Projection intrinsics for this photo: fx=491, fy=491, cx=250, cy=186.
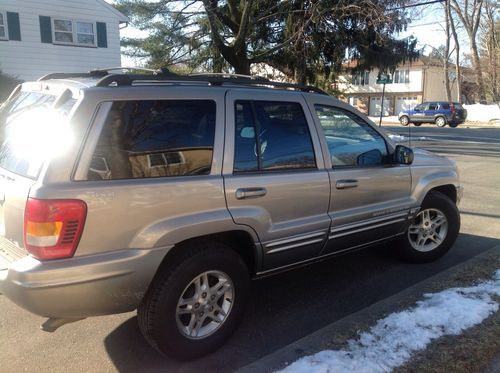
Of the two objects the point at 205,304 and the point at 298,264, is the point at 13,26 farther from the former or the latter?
the point at 205,304

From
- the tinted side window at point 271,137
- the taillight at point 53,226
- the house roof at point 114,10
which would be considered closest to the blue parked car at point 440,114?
the house roof at point 114,10

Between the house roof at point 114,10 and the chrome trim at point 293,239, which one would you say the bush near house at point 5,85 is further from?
the chrome trim at point 293,239

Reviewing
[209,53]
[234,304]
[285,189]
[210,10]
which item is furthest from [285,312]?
[209,53]

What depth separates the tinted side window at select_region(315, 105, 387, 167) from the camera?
4.00 metres

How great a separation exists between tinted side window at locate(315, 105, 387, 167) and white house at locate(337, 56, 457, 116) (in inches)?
1980

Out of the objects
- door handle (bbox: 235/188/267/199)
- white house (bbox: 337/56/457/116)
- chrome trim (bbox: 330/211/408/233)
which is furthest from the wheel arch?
white house (bbox: 337/56/457/116)

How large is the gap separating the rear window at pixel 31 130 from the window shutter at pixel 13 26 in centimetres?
1853

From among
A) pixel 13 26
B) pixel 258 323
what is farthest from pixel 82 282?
pixel 13 26

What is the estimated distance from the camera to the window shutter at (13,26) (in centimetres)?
1945

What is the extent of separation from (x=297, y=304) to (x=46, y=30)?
19820mm

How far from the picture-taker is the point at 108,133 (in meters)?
2.85

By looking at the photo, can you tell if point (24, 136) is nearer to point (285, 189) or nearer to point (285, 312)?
point (285, 189)

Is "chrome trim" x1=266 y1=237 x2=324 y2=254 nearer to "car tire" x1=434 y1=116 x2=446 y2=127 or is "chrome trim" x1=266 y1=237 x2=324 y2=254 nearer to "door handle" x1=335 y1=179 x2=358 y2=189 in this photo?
"door handle" x1=335 y1=179 x2=358 y2=189

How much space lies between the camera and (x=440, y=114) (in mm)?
32875
